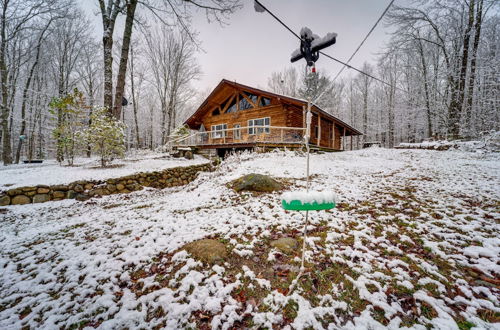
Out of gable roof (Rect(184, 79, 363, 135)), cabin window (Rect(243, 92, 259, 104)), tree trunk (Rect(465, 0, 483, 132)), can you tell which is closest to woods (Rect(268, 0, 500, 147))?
tree trunk (Rect(465, 0, 483, 132))

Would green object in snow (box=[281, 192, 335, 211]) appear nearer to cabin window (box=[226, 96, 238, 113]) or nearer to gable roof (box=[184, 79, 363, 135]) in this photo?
gable roof (box=[184, 79, 363, 135])

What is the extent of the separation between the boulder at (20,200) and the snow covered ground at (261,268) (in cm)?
108

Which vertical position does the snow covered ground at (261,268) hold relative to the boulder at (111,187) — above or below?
below

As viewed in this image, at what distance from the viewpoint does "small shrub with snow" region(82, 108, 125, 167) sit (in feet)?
25.5

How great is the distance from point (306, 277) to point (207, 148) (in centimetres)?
1333

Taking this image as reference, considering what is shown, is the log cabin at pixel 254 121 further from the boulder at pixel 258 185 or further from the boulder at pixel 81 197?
the boulder at pixel 81 197

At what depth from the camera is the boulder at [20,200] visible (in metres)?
5.54

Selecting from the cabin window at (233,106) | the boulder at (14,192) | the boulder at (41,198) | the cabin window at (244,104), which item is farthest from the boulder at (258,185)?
the cabin window at (233,106)

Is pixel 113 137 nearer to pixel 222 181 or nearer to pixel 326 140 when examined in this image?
pixel 222 181

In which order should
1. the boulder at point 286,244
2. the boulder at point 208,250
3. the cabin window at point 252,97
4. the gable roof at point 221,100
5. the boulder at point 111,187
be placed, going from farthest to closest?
the cabin window at point 252,97 < the gable roof at point 221,100 < the boulder at point 111,187 < the boulder at point 286,244 < the boulder at point 208,250

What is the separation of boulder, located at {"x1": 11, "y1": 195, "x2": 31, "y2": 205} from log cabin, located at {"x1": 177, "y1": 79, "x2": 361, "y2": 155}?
9306mm

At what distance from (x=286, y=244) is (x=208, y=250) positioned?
1221mm

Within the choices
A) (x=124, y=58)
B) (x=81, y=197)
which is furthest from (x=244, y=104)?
(x=81, y=197)

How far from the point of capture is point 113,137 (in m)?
8.23
